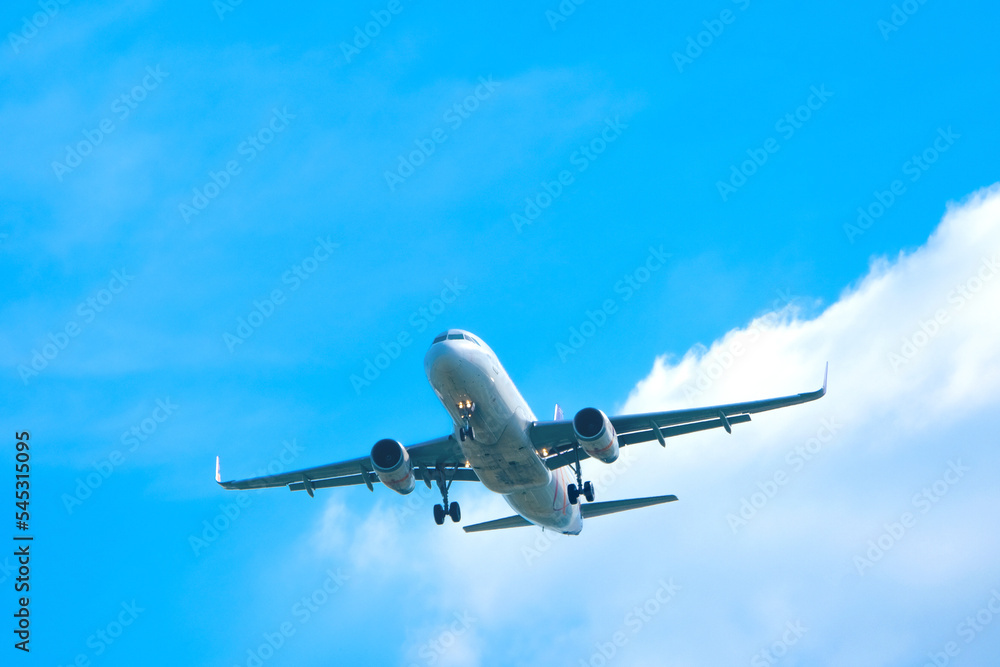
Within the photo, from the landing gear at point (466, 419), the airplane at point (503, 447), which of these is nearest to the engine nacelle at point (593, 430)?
the airplane at point (503, 447)

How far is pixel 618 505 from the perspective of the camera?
1747 inches

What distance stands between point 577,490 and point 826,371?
10.3m

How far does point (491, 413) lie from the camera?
118ft

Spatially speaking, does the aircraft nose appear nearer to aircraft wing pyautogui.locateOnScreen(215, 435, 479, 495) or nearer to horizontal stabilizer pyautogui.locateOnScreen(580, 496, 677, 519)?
aircraft wing pyautogui.locateOnScreen(215, 435, 479, 495)

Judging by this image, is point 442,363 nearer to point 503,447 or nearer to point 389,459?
point 503,447

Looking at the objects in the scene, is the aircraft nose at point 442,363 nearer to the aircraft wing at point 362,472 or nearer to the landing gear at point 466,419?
the landing gear at point 466,419

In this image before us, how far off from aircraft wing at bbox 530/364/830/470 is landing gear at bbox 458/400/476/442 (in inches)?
106

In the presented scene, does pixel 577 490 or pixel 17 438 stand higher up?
pixel 17 438

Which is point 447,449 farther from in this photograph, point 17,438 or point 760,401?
point 17,438

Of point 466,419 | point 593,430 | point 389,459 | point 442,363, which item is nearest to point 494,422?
point 466,419

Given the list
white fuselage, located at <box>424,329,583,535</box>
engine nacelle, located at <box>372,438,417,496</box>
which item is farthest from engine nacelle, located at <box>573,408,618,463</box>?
engine nacelle, located at <box>372,438,417,496</box>

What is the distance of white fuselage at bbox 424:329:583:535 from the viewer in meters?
34.8

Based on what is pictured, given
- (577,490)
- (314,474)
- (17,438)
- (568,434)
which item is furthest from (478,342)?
(17,438)

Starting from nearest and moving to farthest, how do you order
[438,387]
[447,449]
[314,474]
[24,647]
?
[438,387], [24,647], [447,449], [314,474]
